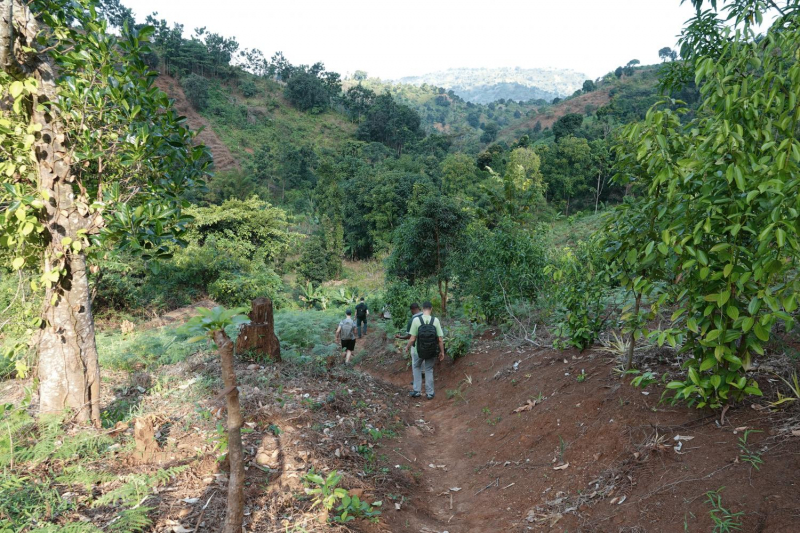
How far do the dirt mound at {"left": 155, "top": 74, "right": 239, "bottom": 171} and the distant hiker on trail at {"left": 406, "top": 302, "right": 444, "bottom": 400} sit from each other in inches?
2035

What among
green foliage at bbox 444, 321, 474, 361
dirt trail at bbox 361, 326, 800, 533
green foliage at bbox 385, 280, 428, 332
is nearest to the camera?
dirt trail at bbox 361, 326, 800, 533

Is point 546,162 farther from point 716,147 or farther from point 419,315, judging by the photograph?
point 716,147

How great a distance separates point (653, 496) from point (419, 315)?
4.87 meters

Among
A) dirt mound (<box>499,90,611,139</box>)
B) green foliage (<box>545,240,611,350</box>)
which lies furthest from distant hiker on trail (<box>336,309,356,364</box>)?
dirt mound (<box>499,90,611,139</box>)

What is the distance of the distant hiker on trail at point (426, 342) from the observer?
7.46 meters

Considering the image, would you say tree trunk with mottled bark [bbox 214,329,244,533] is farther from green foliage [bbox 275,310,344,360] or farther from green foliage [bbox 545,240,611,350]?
green foliage [bbox 275,310,344,360]

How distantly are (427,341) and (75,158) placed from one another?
5.40m

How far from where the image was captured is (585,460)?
4117 mm

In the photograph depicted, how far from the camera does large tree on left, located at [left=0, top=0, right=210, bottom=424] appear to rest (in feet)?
11.1

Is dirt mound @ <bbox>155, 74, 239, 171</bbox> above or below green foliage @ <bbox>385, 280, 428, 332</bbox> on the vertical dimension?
above

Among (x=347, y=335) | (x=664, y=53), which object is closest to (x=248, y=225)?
(x=347, y=335)

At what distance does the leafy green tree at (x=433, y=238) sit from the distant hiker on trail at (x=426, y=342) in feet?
15.0

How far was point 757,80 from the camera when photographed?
320cm

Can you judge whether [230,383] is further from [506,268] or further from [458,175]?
[458,175]
